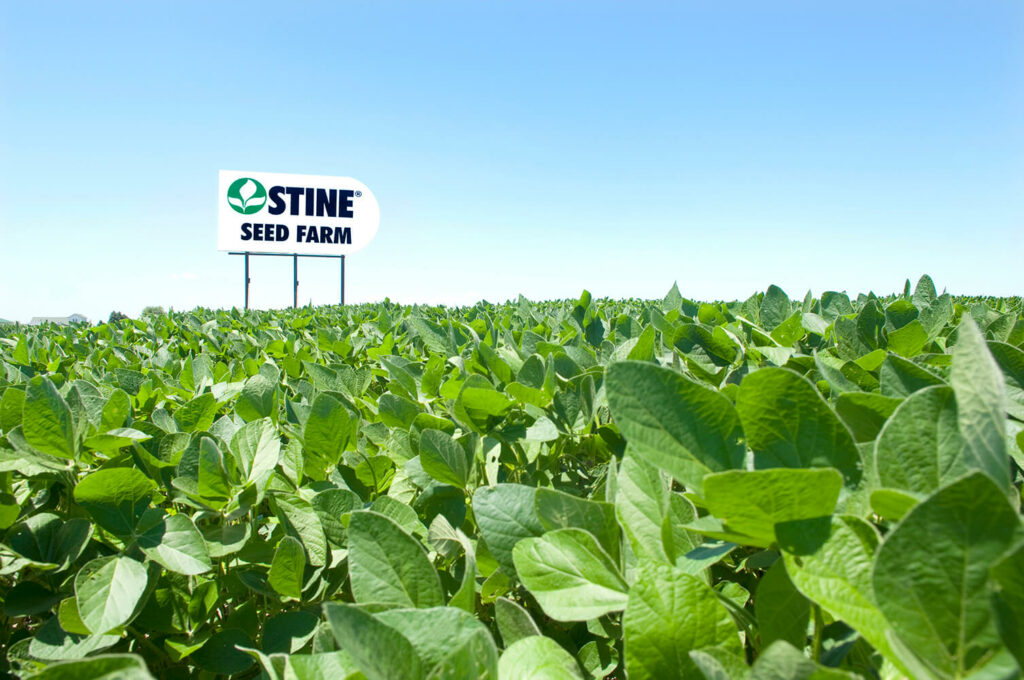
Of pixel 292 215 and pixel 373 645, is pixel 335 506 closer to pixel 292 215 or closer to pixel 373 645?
pixel 373 645

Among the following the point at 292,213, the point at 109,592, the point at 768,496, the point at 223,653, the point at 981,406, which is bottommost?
the point at 223,653

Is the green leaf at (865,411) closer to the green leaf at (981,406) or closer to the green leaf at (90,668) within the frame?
the green leaf at (981,406)

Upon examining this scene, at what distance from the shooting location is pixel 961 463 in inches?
24.8

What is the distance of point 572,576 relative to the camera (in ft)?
2.61

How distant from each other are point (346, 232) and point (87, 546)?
84.1 feet

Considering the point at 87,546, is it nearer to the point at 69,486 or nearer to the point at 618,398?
the point at 69,486

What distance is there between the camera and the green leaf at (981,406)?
1.72ft

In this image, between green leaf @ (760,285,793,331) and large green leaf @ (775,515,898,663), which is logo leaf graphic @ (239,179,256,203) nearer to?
green leaf @ (760,285,793,331)

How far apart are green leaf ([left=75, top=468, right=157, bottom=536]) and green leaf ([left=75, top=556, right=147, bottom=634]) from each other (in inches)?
3.1

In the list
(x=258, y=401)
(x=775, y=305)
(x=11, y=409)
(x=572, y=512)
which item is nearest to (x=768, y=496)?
(x=572, y=512)

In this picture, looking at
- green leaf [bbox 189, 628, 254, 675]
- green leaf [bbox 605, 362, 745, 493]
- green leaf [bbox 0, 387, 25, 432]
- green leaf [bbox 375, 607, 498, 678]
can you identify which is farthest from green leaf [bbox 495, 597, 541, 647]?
green leaf [bbox 0, 387, 25, 432]

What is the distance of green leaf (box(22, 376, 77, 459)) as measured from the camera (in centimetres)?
113

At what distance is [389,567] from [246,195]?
26.4 meters

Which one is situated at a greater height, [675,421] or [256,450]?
[675,421]
